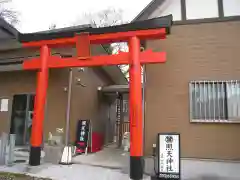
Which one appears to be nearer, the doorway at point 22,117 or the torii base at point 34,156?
the torii base at point 34,156

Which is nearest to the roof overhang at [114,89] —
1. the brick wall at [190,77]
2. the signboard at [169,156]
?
the brick wall at [190,77]

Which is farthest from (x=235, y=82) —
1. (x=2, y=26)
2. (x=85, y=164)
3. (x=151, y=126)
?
(x=2, y=26)

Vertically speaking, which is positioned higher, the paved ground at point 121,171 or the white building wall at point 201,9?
the white building wall at point 201,9

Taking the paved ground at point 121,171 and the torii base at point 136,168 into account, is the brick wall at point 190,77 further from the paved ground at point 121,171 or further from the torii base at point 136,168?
the torii base at point 136,168

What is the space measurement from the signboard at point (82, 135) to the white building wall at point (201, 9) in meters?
5.46

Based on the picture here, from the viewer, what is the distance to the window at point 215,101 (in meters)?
6.81

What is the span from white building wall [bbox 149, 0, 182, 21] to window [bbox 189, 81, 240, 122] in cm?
210

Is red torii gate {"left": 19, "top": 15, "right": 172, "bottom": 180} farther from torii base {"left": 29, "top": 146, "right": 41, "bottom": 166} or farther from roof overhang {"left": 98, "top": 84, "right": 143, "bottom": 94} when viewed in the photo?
roof overhang {"left": 98, "top": 84, "right": 143, "bottom": 94}

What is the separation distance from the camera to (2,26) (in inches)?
416

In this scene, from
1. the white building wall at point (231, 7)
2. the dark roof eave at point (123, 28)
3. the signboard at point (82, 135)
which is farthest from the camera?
the signboard at point (82, 135)

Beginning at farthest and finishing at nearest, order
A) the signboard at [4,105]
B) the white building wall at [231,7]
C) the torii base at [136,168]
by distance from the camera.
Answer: the signboard at [4,105] → the white building wall at [231,7] → the torii base at [136,168]

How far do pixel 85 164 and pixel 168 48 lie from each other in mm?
4380

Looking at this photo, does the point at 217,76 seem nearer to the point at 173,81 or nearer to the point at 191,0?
the point at 173,81

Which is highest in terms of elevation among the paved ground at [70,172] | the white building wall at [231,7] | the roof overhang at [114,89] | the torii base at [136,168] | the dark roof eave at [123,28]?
the white building wall at [231,7]
